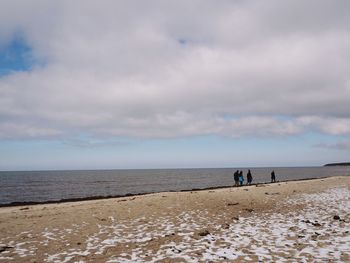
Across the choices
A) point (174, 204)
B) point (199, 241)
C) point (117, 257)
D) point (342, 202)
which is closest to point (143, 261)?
point (117, 257)

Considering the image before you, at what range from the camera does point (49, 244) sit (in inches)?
411

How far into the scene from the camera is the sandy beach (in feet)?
28.4

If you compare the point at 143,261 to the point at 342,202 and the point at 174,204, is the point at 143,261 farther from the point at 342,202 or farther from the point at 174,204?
the point at 342,202

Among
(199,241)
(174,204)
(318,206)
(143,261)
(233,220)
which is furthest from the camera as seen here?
(174,204)

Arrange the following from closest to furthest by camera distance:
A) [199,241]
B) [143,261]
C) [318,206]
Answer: [143,261] → [199,241] → [318,206]

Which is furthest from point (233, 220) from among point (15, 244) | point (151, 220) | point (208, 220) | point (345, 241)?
point (15, 244)

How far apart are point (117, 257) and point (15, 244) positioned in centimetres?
438

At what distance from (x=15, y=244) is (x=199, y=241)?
6519 millimetres

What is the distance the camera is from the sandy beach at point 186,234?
28.4ft

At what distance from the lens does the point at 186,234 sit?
36.7 ft

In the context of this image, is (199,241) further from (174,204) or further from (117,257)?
(174,204)

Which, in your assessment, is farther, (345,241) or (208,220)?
(208,220)

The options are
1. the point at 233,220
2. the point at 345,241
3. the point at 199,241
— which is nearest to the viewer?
the point at 345,241

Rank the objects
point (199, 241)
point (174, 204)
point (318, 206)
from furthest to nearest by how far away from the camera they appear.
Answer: point (174, 204) < point (318, 206) < point (199, 241)
